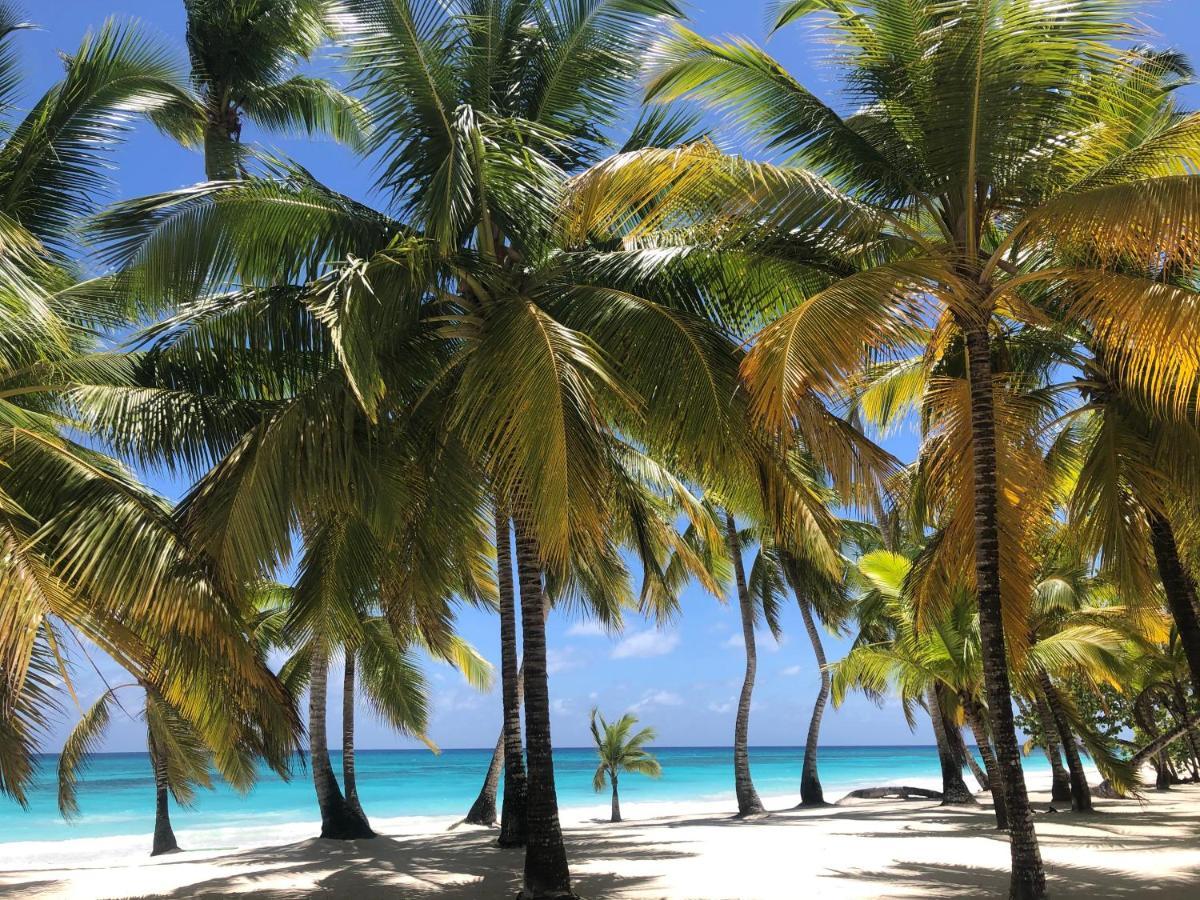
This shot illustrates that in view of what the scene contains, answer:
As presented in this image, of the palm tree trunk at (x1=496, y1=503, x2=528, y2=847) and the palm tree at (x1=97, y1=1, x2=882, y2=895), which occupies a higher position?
the palm tree at (x1=97, y1=1, x2=882, y2=895)

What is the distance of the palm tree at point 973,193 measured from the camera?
7031 millimetres

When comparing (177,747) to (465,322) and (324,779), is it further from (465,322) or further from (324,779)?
(465,322)

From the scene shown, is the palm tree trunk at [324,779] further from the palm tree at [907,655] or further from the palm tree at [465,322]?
the palm tree at [907,655]

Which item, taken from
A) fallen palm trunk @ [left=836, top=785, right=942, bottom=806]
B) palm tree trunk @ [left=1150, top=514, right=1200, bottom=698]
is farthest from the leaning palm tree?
fallen palm trunk @ [left=836, top=785, right=942, bottom=806]

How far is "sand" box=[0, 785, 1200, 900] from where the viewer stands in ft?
30.4

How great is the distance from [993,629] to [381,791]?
54478mm

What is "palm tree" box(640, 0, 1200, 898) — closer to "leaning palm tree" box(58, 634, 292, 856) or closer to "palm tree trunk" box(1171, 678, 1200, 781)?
"leaning palm tree" box(58, 634, 292, 856)

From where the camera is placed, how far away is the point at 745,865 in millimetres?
10898

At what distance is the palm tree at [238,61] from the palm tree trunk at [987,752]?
1134cm

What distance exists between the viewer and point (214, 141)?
12.7 m

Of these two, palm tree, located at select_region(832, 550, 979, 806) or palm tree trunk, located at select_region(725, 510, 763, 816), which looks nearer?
palm tree, located at select_region(832, 550, 979, 806)

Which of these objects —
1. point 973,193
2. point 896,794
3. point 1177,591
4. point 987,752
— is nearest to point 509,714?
point 987,752

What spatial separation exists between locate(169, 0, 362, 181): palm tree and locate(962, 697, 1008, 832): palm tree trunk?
1134 centimetres

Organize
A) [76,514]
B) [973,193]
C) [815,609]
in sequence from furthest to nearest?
[815,609], [973,193], [76,514]
